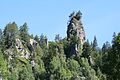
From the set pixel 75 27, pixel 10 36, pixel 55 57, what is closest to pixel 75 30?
pixel 75 27

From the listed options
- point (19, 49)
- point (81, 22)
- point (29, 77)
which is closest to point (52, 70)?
point (29, 77)

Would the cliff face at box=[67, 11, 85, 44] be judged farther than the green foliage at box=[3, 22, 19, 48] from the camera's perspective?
Yes

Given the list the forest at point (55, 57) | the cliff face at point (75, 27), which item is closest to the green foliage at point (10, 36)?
the forest at point (55, 57)

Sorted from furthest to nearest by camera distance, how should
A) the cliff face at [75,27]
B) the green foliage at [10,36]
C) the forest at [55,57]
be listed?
1. the cliff face at [75,27]
2. the green foliage at [10,36]
3. the forest at [55,57]

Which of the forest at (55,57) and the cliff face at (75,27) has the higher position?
the cliff face at (75,27)

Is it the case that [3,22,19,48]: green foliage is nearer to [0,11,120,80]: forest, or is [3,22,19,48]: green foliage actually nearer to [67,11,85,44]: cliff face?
[0,11,120,80]: forest

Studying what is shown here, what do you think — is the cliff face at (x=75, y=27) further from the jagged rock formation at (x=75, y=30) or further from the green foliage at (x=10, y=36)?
the green foliage at (x=10, y=36)

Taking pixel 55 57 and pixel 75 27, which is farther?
pixel 75 27

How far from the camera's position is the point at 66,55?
182875mm

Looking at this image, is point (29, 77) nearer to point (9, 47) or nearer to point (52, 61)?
point (52, 61)

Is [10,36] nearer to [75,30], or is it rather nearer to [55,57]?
[75,30]

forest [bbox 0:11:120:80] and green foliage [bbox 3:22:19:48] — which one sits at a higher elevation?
green foliage [bbox 3:22:19:48]

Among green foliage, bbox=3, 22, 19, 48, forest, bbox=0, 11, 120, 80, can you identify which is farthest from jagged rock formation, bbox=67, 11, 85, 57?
green foliage, bbox=3, 22, 19, 48

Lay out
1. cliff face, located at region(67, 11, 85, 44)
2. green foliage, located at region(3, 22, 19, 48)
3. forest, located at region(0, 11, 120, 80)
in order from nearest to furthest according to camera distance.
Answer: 1. forest, located at region(0, 11, 120, 80)
2. green foliage, located at region(3, 22, 19, 48)
3. cliff face, located at region(67, 11, 85, 44)
